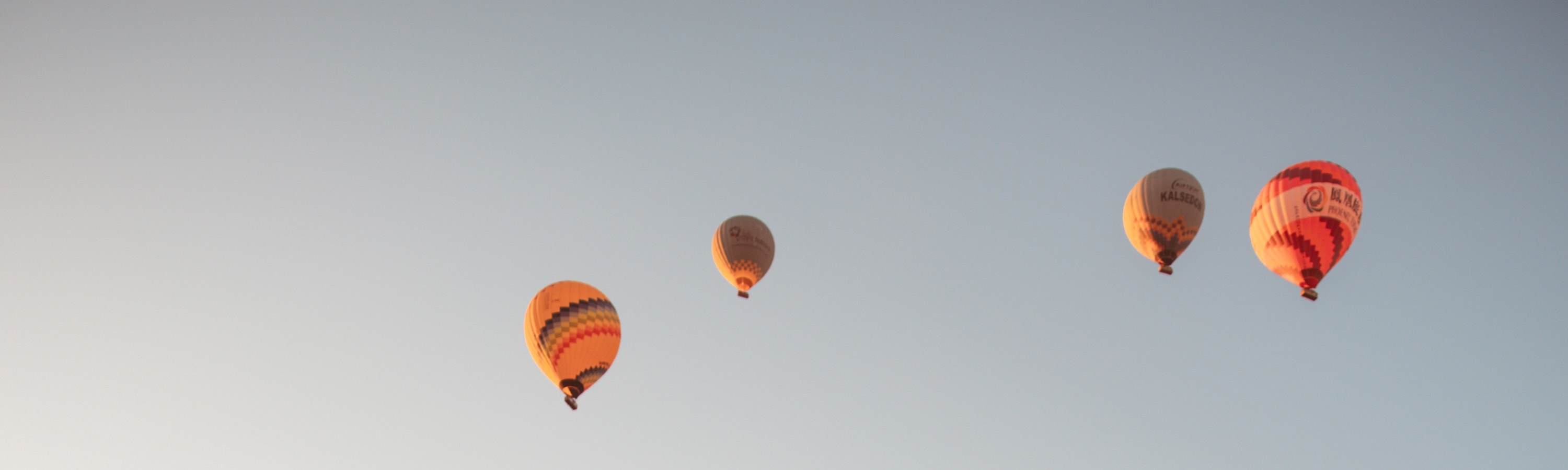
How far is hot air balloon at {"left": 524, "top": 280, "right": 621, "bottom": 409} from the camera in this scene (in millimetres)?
20516

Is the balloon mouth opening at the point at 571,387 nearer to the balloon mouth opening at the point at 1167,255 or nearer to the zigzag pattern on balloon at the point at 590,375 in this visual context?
the zigzag pattern on balloon at the point at 590,375

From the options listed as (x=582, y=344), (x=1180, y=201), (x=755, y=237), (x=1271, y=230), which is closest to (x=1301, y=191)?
(x=1271, y=230)

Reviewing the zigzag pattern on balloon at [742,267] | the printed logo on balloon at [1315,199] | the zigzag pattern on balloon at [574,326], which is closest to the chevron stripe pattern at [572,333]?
the zigzag pattern on balloon at [574,326]

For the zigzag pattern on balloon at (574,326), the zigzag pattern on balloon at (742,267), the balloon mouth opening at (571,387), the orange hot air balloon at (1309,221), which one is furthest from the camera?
the zigzag pattern on balloon at (742,267)

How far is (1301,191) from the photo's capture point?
61.6ft

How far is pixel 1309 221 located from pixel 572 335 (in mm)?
14759

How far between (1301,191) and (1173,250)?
2.81 m

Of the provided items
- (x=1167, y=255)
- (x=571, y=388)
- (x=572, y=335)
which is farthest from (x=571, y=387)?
(x=1167, y=255)

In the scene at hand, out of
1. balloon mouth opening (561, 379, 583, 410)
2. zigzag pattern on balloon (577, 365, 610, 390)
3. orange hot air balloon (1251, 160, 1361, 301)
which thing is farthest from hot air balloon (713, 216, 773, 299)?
orange hot air balloon (1251, 160, 1361, 301)

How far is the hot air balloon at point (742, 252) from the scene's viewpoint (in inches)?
998

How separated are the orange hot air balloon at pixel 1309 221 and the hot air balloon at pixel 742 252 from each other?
→ 1193 centimetres

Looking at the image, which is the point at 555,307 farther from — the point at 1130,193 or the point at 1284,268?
the point at 1284,268

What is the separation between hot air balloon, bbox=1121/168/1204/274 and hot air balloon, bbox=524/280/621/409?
1169 centimetres

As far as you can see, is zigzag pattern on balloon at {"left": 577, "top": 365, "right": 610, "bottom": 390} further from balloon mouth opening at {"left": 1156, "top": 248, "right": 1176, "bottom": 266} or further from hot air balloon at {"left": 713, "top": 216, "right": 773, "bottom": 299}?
balloon mouth opening at {"left": 1156, "top": 248, "right": 1176, "bottom": 266}
